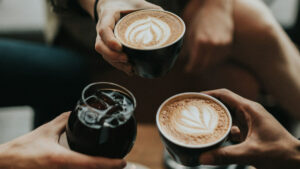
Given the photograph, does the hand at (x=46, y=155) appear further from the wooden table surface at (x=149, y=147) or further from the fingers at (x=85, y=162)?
the wooden table surface at (x=149, y=147)

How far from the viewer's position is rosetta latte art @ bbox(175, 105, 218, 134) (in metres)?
0.60

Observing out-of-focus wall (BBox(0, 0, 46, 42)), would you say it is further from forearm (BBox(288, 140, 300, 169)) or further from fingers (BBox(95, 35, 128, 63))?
forearm (BBox(288, 140, 300, 169))

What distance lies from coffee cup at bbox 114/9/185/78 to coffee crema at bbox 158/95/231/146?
0.08 meters

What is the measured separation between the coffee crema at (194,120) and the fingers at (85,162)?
0.11 metres

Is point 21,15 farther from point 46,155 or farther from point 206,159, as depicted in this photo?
point 206,159

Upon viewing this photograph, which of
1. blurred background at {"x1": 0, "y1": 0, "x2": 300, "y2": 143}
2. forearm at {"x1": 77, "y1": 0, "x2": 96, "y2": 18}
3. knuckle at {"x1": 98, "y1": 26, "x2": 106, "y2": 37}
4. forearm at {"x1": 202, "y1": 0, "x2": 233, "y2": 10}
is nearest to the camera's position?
knuckle at {"x1": 98, "y1": 26, "x2": 106, "y2": 37}

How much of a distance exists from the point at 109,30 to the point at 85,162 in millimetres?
241

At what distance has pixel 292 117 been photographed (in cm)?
98

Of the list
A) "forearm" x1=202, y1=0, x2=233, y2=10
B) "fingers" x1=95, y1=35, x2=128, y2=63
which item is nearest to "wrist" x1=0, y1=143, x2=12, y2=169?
"fingers" x1=95, y1=35, x2=128, y2=63

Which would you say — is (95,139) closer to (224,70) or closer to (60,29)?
(224,70)

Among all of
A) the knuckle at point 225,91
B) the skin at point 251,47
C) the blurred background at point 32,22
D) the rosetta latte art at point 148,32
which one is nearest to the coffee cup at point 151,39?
the rosetta latte art at point 148,32

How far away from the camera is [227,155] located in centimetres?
56

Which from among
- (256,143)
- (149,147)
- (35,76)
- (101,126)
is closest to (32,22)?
(35,76)

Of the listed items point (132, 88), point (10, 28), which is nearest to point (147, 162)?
point (132, 88)
